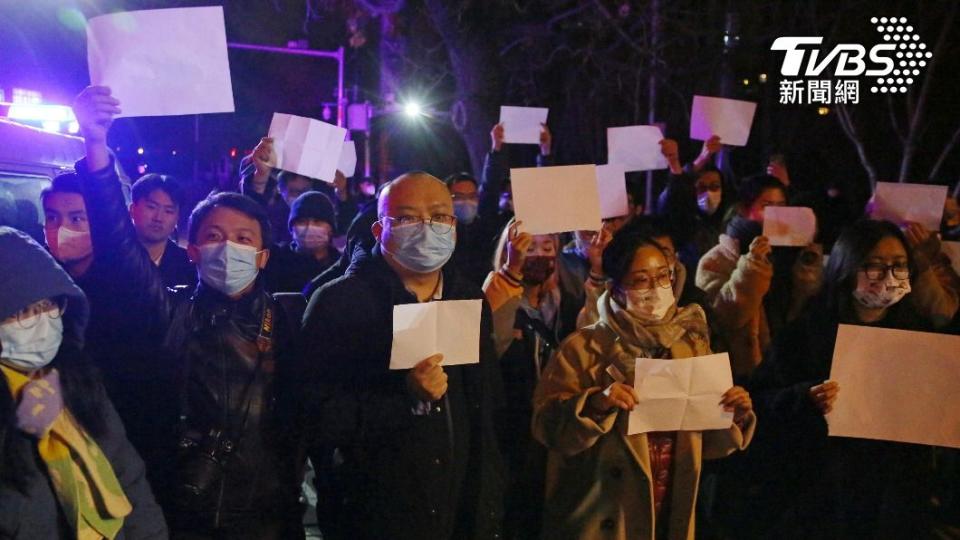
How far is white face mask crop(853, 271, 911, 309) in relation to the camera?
3662 millimetres

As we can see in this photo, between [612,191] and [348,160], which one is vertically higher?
[348,160]

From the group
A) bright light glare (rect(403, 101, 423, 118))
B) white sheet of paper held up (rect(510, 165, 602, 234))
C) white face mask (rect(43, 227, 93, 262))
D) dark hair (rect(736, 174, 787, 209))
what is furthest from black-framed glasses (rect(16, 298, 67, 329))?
bright light glare (rect(403, 101, 423, 118))

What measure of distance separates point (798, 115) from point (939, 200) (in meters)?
12.1

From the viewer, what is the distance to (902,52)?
40.9 feet

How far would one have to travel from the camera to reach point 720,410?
3301 mm

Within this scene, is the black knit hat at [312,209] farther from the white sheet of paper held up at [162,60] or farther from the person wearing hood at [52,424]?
the person wearing hood at [52,424]

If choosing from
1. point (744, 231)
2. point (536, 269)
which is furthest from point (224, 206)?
point (744, 231)

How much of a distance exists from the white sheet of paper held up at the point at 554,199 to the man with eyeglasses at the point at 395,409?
0.96 m

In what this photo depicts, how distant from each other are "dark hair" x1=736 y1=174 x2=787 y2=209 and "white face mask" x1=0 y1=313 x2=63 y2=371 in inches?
181

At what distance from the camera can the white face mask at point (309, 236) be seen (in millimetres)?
5641

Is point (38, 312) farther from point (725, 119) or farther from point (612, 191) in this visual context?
point (725, 119)

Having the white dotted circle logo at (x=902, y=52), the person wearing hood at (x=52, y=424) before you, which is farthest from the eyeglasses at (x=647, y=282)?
the white dotted circle logo at (x=902, y=52)

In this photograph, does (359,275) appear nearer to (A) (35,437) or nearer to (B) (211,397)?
(B) (211,397)

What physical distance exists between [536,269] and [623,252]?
4.34 ft
